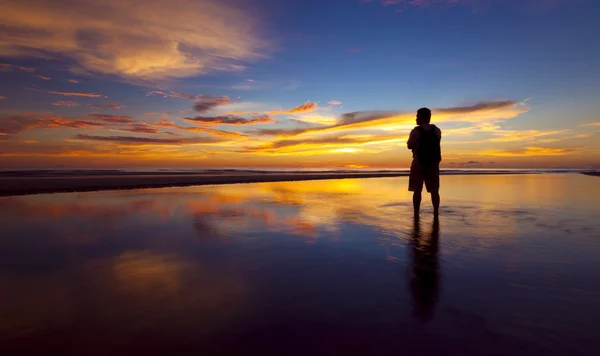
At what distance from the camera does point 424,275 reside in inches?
141

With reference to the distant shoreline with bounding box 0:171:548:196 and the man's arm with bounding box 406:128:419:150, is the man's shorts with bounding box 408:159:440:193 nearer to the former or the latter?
the man's arm with bounding box 406:128:419:150

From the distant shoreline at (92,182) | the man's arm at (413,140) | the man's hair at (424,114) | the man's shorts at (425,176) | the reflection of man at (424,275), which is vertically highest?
the man's hair at (424,114)

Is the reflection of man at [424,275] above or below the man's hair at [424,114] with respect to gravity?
below

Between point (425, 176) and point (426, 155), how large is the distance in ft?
1.65

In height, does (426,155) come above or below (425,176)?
above

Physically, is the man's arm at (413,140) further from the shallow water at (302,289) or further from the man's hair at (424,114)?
the shallow water at (302,289)

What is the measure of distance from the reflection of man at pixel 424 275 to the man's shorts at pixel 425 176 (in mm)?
2138

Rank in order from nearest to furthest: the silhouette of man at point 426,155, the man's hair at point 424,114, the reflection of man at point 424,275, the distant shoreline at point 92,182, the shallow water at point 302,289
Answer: the shallow water at point 302,289
the reflection of man at point 424,275
the silhouette of man at point 426,155
the man's hair at point 424,114
the distant shoreline at point 92,182

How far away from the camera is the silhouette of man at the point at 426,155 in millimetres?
7477

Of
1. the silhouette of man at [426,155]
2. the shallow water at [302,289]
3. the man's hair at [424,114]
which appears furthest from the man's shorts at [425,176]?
the shallow water at [302,289]

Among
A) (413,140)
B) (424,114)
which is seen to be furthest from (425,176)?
(424,114)

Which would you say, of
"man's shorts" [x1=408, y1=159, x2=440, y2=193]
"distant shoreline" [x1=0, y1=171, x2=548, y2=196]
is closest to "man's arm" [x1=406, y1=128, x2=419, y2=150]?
"man's shorts" [x1=408, y1=159, x2=440, y2=193]

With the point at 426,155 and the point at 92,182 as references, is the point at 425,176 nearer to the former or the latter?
the point at 426,155

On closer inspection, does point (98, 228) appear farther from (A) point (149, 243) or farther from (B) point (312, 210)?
(B) point (312, 210)
